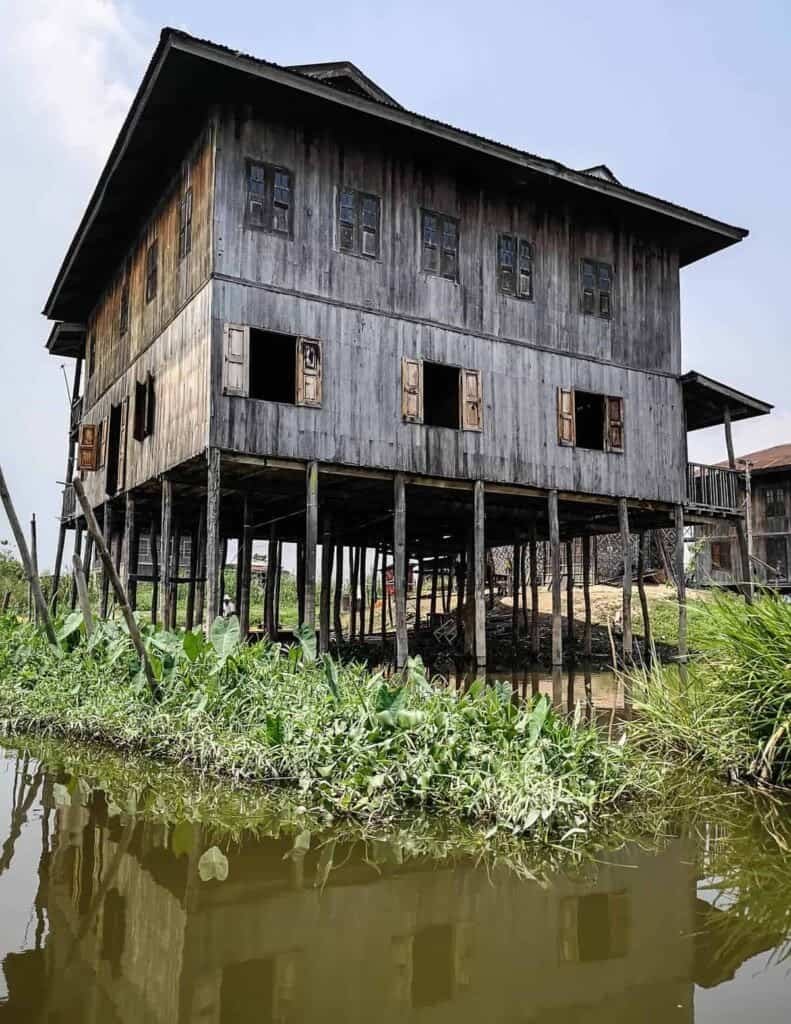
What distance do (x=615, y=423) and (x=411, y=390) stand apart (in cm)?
470

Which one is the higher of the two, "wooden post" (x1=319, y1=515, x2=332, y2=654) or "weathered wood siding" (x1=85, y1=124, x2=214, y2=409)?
"weathered wood siding" (x1=85, y1=124, x2=214, y2=409)

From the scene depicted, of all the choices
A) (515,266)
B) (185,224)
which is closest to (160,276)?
(185,224)

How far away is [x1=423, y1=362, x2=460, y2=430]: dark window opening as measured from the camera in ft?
59.0

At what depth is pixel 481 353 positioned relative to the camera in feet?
48.1

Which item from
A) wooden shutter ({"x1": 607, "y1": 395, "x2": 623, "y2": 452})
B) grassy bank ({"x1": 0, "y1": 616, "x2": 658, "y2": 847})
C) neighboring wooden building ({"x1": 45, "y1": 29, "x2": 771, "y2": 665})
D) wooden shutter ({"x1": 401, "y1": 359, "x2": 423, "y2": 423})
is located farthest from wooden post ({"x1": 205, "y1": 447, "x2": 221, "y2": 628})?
wooden shutter ({"x1": 607, "y1": 395, "x2": 623, "y2": 452})

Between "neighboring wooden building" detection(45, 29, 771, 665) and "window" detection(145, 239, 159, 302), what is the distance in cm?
7

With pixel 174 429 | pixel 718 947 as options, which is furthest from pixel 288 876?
pixel 174 429

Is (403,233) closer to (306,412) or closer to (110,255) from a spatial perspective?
(306,412)

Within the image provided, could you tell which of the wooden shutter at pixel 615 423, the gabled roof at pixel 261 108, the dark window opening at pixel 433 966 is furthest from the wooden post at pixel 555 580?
the dark window opening at pixel 433 966

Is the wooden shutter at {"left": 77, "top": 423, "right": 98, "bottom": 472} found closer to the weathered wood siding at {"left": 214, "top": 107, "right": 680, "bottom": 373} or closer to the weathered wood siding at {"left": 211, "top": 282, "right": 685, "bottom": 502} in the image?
the weathered wood siding at {"left": 211, "top": 282, "right": 685, "bottom": 502}

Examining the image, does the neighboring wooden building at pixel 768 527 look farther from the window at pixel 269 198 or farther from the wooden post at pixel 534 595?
the window at pixel 269 198

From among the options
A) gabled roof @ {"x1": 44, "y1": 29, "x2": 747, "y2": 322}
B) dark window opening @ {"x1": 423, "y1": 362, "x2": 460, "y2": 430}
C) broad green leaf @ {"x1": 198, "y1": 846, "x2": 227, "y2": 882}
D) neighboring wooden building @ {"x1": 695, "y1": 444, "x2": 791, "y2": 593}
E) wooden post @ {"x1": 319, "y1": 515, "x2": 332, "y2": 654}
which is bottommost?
broad green leaf @ {"x1": 198, "y1": 846, "x2": 227, "y2": 882}

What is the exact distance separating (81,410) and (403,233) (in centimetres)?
1132

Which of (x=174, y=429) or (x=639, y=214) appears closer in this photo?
(x=174, y=429)
